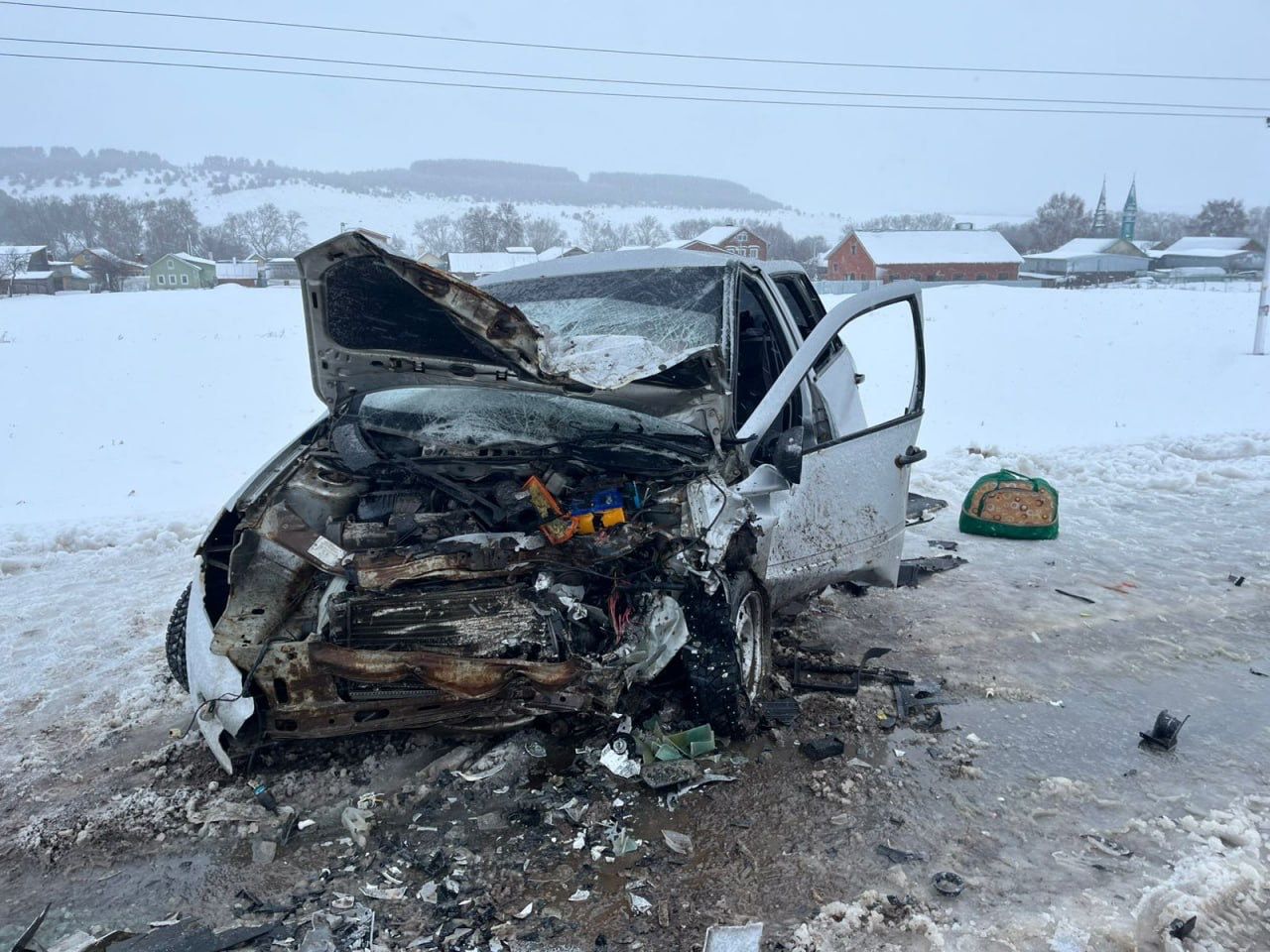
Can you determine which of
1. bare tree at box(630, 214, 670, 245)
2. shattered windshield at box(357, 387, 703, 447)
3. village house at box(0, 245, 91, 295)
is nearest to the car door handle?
shattered windshield at box(357, 387, 703, 447)

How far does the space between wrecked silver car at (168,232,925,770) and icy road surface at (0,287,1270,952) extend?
49cm

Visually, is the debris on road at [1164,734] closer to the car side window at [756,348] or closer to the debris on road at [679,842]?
the debris on road at [679,842]

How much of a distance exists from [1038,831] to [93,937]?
10.4 feet

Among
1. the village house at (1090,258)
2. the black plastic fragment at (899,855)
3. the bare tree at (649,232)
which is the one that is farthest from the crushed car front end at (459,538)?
the village house at (1090,258)

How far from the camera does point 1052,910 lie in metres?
2.73

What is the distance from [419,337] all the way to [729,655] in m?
1.85

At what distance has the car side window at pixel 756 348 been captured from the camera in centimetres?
472

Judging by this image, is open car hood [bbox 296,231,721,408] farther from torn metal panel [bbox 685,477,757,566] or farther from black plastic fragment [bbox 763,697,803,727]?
black plastic fragment [bbox 763,697,803,727]

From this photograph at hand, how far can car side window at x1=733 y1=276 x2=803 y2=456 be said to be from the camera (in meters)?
4.72

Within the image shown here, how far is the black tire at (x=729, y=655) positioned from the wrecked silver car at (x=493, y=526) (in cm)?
1

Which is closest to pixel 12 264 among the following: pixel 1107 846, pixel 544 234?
pixel 544 234

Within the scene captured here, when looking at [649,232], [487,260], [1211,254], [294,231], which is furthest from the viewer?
[294,231]

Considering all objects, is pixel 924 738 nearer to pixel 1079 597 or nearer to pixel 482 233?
pixel 1079 597

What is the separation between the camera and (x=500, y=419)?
393 cm
